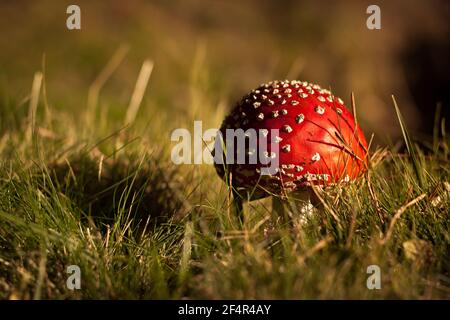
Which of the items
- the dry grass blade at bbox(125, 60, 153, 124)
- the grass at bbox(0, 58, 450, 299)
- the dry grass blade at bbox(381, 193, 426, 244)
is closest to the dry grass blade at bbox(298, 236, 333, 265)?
the grass at bbox(0, 58, 450, 299)

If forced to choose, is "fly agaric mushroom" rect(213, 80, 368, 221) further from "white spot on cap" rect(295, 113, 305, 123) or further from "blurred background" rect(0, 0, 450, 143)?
"blurred background" rect(0, 0, 450, 143)

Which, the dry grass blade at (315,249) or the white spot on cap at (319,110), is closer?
the dry grass blade at (315,249)

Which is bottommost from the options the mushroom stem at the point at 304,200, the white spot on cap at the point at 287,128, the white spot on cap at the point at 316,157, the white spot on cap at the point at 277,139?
the mushroom stem at the point at 304,200

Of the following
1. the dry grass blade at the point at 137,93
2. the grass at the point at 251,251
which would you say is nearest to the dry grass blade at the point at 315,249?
the grass at the point at 251,251

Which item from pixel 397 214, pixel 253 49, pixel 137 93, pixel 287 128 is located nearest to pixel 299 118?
pixel 287 128

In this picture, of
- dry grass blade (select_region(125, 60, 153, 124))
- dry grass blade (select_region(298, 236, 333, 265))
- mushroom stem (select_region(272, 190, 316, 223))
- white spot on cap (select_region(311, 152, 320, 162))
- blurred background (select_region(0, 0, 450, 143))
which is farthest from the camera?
blurred background (select_region(0, 0, 450, 143))

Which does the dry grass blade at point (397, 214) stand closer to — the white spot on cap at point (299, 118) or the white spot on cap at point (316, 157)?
the white spot on cap at point (316, 157)

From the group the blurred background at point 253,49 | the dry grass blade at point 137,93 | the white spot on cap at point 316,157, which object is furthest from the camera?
the blurred background at point 253,49

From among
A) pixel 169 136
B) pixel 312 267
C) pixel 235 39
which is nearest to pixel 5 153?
pixel 169 136
